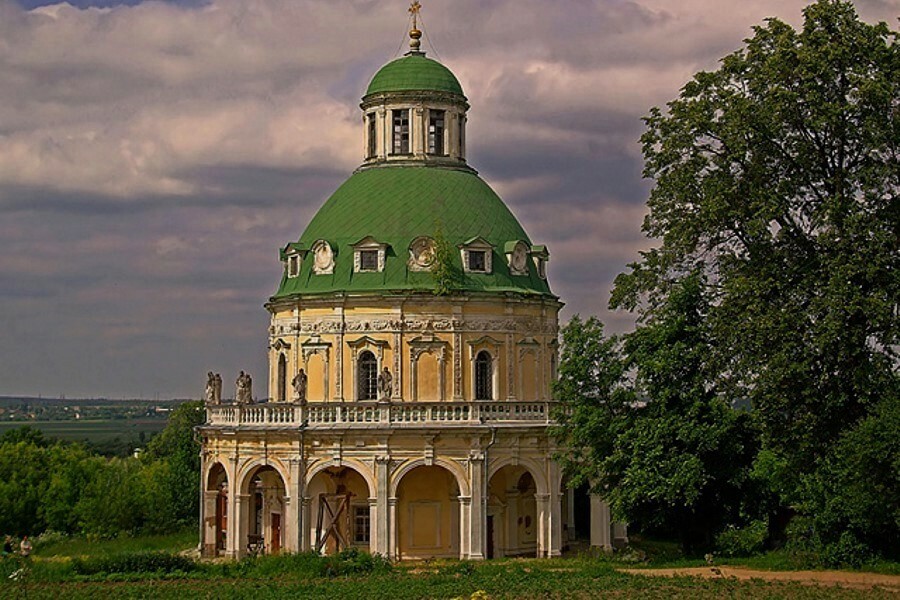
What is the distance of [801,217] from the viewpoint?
37.5 metres

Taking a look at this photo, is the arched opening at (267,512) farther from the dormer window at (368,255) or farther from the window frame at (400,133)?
the window frame at (400,133)

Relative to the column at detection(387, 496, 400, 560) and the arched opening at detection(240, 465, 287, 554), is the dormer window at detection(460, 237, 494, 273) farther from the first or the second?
the arched opening at detection(240, 465, 287, 554)

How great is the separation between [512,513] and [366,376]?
7.87 metres

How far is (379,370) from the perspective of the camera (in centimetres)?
4975

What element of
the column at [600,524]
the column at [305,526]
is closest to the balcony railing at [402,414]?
the column at [305,526]

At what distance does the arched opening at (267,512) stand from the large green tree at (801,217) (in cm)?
1993

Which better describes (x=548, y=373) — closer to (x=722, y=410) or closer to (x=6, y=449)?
(x=722, y=410)

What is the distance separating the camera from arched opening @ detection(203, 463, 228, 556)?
51594mm

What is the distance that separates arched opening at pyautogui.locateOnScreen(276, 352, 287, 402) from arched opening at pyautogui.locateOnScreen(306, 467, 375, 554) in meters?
5.42

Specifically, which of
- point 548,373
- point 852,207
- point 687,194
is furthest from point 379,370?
point 852,207

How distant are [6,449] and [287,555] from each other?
3320 centimetres

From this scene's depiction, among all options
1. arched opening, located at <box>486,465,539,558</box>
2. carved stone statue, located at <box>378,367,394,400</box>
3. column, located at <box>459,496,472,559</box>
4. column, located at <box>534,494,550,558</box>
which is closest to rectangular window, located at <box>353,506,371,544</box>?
column, located at <box>459,496,472,559</box>

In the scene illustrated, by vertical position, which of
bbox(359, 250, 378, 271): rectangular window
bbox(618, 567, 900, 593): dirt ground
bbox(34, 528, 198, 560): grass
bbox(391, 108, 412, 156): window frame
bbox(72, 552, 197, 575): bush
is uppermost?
bbox(391, 108, 412, 156): window frame

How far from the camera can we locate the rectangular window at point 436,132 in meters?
54.1
